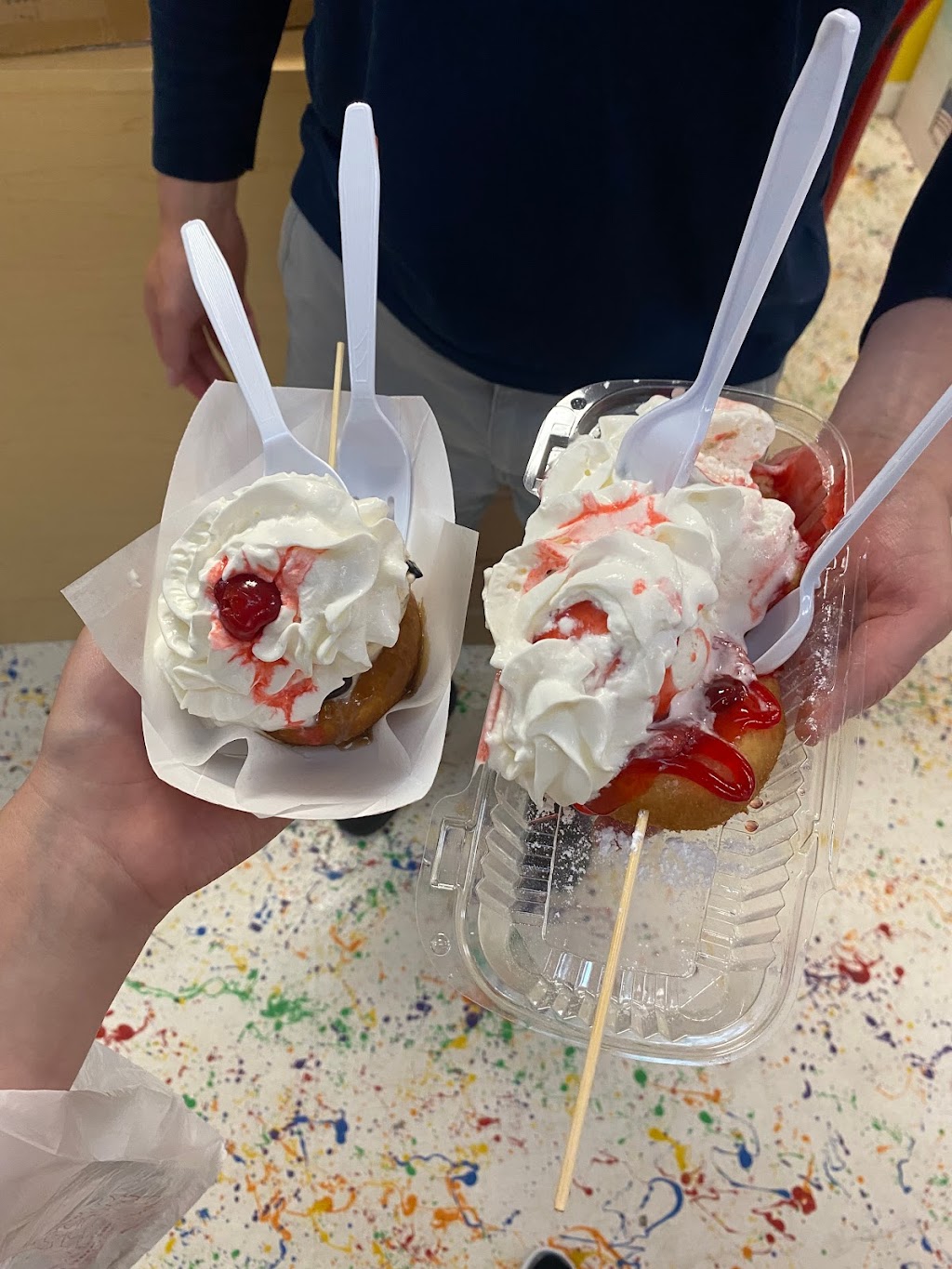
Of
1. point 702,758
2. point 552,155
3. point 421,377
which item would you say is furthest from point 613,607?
point 421,377

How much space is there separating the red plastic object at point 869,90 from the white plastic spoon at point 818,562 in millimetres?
520

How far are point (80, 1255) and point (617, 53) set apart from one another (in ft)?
4.13

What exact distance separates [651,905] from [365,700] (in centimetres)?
31

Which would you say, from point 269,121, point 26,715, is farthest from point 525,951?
point 26,715

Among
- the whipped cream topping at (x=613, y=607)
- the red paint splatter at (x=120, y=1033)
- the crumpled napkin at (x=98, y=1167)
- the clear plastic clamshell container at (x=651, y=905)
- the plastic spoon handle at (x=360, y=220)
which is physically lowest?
the red paint splatter at (x=120, y=1033)

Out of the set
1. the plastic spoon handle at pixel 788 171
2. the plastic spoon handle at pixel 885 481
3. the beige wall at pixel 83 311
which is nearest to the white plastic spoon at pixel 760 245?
the plastic spoon handle at pixel 788 171

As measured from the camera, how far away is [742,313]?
67 cm

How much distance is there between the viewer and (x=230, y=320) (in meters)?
0.80

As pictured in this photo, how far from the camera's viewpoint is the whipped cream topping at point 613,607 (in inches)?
26.8

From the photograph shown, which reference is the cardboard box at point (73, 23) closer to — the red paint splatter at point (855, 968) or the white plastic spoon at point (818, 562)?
the white plastic spoon at point (818, 562)

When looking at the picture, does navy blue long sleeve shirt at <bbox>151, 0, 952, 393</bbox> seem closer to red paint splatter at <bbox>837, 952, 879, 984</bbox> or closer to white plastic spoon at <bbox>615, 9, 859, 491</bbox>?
white plastic spoon at <bbox>615, 9, 859, 491</bbox>

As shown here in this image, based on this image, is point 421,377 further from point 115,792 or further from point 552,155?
point 115,792

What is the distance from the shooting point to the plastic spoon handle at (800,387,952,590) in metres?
0.65

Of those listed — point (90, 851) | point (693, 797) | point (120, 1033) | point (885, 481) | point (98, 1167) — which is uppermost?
point (885, 481)
